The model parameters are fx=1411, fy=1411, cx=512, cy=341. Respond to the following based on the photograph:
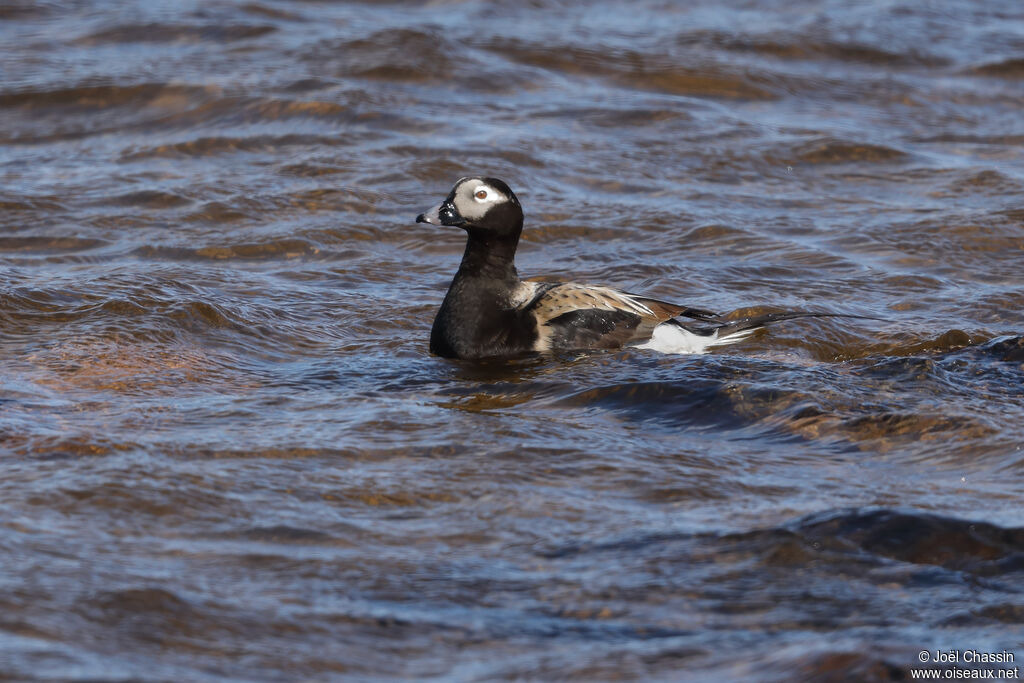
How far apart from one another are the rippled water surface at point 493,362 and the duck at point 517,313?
0.16 metres

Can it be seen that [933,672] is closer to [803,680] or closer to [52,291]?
[803,680]

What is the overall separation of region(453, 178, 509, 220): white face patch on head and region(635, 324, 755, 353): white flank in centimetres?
118

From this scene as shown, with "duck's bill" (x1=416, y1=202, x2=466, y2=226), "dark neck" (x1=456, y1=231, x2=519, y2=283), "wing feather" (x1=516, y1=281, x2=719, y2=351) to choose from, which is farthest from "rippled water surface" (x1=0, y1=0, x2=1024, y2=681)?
"duck's bill" (x1=416, y1=202, x2=466, y2=226)

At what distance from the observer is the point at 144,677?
4.43 meters

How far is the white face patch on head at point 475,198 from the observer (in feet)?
26.8

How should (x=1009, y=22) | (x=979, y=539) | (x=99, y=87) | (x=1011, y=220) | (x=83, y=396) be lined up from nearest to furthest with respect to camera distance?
(x=979, y=539)
(x=83, y=396)
(x=1011, y=220)
(x=99, y=87)
(x=1009, y=22)

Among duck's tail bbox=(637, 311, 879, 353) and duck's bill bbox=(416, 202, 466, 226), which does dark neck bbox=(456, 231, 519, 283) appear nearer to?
duck's bill bbox=(416, 202, 466, 226)

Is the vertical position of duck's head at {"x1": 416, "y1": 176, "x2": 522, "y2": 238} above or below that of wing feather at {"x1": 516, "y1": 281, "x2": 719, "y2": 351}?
above

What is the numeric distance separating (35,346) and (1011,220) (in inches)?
281

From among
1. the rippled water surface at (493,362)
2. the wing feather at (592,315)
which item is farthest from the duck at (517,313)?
the rippled water surface at (493,362)

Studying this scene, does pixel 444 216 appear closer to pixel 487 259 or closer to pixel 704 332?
pixel 487 259

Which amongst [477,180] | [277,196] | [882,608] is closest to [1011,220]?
[477,180]

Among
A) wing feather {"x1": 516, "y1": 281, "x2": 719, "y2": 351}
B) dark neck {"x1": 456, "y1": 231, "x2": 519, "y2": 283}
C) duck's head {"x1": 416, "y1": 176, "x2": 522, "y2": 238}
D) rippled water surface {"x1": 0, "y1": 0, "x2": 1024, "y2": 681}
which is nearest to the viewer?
rippled water surface {"x1": 0, "y1": 0, "x2": 1024, "y2": 681}

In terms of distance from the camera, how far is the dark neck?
8281mm
